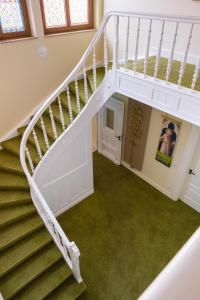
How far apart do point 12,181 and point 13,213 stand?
561 millimetres

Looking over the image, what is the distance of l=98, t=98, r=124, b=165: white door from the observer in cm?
533

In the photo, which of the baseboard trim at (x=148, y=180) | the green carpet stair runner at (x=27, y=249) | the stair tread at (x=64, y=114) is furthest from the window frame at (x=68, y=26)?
the baseboard trim at (x=148, y=180)

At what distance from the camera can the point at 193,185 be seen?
15.0ft

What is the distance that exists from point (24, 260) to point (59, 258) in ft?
1.71

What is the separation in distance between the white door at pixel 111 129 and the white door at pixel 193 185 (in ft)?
6.33

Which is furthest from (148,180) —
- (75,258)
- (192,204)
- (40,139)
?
(75,258)

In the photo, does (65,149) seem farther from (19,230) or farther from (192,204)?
(192,204)

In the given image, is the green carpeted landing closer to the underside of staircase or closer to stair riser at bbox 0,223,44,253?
the underside of staircase

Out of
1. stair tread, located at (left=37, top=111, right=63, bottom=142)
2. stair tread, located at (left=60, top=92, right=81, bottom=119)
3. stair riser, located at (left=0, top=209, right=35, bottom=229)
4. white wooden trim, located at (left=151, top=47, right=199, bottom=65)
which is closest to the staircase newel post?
stair riser, located at (left=0, top=209, right=35, bottom=229)

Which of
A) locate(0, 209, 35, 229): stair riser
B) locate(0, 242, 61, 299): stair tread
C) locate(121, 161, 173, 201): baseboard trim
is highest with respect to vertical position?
locate(0, 209, 35, 229): stair riser

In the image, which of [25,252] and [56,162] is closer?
[25,252]

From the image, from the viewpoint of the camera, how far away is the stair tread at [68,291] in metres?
3.17

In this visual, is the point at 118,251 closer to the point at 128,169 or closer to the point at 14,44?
the point at 128,169

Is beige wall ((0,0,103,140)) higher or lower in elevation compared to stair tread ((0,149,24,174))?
higher
